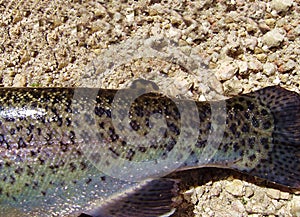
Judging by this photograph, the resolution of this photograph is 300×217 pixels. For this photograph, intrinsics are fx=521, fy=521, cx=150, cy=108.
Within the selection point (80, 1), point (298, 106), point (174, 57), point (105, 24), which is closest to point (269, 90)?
point (298, 106)

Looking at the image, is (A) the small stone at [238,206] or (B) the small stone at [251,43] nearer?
(A) the small stone at [238,206]

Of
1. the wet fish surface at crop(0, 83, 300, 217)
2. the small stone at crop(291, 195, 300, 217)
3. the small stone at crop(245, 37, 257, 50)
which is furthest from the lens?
the small stone at crop(245, 37, 257, 50)

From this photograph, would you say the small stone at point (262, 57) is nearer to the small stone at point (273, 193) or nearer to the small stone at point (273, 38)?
the small stone at point (273, 38)

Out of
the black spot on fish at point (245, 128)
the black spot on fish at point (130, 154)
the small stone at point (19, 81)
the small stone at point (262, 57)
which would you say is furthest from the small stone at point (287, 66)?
the small stone at point (19, 81)

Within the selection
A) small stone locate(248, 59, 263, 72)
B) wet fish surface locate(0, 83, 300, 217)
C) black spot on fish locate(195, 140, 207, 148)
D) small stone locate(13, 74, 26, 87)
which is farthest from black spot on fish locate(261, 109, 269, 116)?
small stone locate(13, 74, 26, 87)

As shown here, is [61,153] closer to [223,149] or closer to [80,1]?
[223,149]

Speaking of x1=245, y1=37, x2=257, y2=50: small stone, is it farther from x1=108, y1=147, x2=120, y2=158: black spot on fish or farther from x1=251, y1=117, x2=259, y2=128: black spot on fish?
x1=108, y1=147, x2=120, y2=158: black spot on fish

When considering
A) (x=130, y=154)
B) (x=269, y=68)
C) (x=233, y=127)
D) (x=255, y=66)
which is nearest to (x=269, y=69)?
(x=269, y=68)
